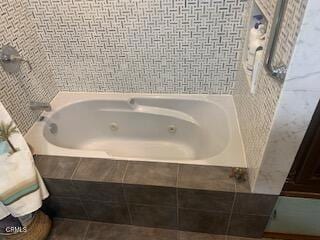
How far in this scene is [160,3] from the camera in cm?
141

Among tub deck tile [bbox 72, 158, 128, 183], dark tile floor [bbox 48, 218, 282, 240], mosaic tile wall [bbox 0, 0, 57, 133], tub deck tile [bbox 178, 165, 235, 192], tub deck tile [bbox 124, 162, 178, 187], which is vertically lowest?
dark tile floor [bbox 48, 218, 282, 240]

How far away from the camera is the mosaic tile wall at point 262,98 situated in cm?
73

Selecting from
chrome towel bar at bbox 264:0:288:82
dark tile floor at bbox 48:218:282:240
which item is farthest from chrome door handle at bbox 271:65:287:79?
dark tile floor at bbox 48:218:282:240

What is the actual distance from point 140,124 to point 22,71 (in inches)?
34.2

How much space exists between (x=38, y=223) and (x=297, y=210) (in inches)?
55.8

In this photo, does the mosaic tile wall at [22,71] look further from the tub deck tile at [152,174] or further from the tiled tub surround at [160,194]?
the tub deck tile at [152,174]

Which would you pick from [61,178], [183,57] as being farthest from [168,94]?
[61,178]

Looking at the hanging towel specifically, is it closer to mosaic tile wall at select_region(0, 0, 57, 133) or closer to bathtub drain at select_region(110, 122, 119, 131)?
mosaic tile wall at select_region(0, 0, 57, 133)

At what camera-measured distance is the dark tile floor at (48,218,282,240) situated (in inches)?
57.0

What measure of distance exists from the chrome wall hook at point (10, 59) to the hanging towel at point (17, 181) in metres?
0.37

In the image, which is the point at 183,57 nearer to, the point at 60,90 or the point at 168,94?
the point at 168,94

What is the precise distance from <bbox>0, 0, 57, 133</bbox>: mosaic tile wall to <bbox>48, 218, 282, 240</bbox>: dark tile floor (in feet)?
2.23

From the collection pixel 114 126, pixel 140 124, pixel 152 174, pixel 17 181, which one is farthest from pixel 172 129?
pixel 17 181

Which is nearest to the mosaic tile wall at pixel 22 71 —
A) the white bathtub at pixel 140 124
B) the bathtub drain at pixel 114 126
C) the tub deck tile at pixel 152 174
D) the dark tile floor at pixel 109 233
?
the white bathtub at pixel 140 124
